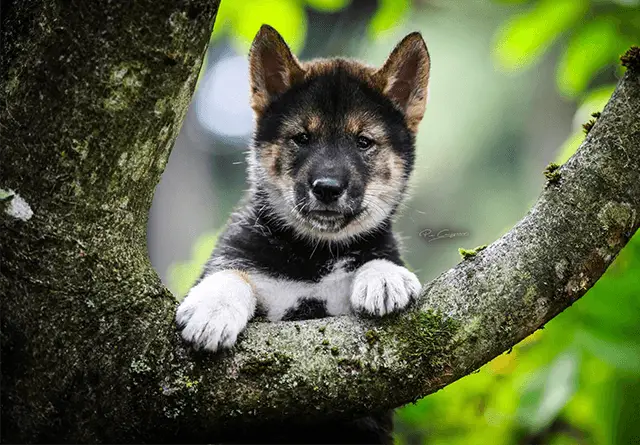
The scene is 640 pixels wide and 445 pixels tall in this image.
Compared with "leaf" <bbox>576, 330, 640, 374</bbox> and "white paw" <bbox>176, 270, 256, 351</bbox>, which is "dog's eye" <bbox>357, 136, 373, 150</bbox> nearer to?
"white paw" <bbox>176, 270, 256, 351</bbox>

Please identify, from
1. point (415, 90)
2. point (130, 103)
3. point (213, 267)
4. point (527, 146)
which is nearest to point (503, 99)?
point (527, 146)

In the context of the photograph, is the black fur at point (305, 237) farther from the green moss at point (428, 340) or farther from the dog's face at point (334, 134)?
the green moss at point (428, 340)

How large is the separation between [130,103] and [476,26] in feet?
52.9

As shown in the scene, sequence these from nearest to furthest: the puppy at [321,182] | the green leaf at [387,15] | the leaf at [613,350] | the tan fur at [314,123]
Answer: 1. the leaf at [613,350]
2. the puppy at [321,182]
3. the green leaf at [387,15]
4. the tan fur at [314,123]

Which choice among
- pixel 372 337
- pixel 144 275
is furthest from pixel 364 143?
pixel 144 275

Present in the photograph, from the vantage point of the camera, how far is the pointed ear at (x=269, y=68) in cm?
459

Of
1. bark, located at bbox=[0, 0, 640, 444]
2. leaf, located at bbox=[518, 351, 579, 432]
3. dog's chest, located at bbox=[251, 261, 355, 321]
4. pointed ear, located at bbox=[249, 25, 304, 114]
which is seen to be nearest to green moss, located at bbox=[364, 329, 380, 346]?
bark, located at bbox=[0, 0, 640, 444]

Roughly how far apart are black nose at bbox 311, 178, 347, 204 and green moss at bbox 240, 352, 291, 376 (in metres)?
1.65

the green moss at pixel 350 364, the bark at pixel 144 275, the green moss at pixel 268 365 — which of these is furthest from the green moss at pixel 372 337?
the green moss at pixel 268 365

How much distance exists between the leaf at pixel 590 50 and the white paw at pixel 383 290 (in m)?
1.58

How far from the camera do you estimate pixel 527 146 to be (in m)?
18.1

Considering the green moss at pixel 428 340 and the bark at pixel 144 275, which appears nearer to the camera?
the bark at pixel 144 275

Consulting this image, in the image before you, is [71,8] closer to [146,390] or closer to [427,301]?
[146,390]

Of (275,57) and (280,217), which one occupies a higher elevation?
(275,57)
